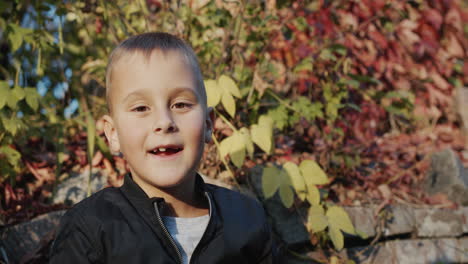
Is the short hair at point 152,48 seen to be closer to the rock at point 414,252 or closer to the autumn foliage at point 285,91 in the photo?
the autumn foliage at point 285,91

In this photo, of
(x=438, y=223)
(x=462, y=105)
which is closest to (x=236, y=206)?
(x=438, y=223)

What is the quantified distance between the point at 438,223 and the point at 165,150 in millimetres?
1925

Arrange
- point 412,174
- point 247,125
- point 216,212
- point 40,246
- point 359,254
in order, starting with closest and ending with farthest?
point 216,212
point 40,246
point 359,254
point 247,125
point 412,174

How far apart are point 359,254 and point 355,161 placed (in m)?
0.64

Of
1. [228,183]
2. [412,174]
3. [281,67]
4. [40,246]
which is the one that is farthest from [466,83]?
[40,246]

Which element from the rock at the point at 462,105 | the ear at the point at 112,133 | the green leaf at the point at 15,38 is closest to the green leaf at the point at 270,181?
the ear at the point at 112,133

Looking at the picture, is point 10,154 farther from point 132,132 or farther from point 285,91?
point 285,91

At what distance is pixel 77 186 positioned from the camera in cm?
265

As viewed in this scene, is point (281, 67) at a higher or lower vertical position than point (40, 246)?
higher

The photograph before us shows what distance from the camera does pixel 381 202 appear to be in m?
2.78

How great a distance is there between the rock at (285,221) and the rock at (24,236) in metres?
Answer: 1.06

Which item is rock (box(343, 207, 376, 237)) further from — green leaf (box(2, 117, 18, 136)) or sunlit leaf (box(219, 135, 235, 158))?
green leaf (box(2, 117, 18, 136))

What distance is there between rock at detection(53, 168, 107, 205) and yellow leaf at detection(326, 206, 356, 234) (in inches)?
48.9

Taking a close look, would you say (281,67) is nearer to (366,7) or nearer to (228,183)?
(366,7)
